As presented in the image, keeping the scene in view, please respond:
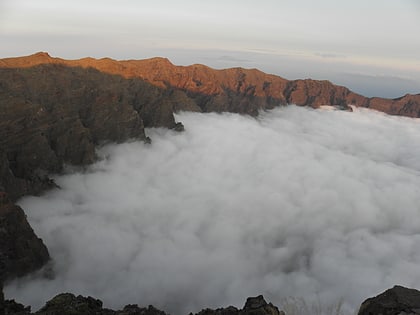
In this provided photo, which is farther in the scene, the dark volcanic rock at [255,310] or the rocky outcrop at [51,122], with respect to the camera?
the rocky outcrop at [51,122]

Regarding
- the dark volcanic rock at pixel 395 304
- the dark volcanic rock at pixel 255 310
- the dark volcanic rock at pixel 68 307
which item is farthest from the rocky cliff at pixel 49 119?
the dark volcanic rock at pixel 395 304

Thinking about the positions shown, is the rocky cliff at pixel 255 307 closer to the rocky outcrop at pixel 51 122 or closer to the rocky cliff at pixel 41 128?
the rocky cliff at pixel 41 128

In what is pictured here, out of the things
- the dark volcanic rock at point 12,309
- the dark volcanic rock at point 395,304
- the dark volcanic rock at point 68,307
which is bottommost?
the dark volcanic rock at point 12,309

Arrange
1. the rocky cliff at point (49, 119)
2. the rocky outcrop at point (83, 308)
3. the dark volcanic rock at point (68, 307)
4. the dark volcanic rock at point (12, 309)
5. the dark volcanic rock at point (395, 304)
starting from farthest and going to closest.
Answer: the rocky cliff at point (49, 119) → the dark volcanic rock at point (12, 309) → the rocky outcrop at point (83, 308) → the dark volcanic rock at point (68, 307) → the dark volcanic rock at point (395, 304)

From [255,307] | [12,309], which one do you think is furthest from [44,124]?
[255,307]

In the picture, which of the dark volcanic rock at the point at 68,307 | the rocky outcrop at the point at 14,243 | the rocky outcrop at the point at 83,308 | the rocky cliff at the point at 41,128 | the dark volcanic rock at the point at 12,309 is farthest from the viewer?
the rocky cliff at the point at 41,128

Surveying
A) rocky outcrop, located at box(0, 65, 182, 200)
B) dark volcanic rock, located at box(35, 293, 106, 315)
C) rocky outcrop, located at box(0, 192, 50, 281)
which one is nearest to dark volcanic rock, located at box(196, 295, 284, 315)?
dark volcanic rock, located at box(35, 293, 106, 315)

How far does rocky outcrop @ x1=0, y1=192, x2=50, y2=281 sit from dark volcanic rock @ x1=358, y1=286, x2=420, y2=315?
82.5 metres

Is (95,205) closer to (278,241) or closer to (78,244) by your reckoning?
(78,244)

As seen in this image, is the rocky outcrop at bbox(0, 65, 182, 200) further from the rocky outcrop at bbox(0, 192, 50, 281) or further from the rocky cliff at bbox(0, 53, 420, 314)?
the rocky outcrop at bbox(0, 192, 50, 281)

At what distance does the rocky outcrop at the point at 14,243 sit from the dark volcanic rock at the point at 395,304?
3248 inches

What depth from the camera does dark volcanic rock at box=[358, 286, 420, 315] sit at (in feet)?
86.4

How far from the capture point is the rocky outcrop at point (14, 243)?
281 feet

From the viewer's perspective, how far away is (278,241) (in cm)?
14738
